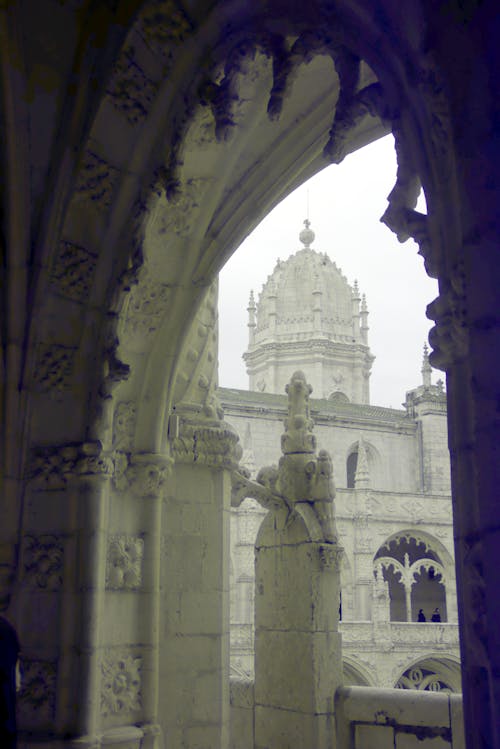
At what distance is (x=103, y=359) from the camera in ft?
15.0

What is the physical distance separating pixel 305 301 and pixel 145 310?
34446 millimetres

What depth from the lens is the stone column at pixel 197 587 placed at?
5.16m

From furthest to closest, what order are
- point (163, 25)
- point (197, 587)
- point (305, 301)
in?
point (305, 301)
point (197, 587)
point (163, 25)

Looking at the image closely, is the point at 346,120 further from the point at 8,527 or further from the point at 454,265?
the point at 8,527

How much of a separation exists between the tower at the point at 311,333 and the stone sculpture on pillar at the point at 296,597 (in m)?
31.6

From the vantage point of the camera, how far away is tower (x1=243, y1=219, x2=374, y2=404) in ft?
127

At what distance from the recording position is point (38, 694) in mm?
4352

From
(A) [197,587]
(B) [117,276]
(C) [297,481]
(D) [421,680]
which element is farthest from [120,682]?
(D) [421,680]

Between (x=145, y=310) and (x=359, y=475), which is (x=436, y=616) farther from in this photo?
(x=145, y=310)

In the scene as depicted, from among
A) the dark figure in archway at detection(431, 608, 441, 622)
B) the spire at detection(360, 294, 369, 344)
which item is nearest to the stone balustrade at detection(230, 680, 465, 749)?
the dark figure in archway at detection(431, 608, 441, 622)

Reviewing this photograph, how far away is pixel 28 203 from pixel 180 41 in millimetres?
1331

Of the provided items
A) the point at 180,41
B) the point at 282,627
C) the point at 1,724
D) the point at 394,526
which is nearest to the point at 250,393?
the point at 394,526

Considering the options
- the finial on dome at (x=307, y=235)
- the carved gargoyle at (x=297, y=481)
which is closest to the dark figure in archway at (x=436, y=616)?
the finial on dome at (x=307, y=235)

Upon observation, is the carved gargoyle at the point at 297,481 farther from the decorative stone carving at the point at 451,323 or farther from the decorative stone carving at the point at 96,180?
the decorative stone carving at the point at 451,323
